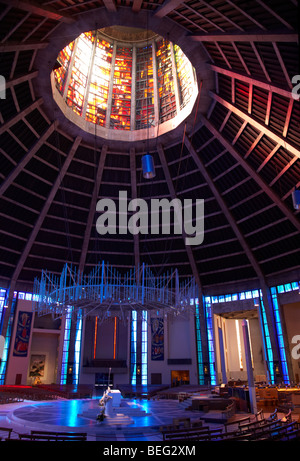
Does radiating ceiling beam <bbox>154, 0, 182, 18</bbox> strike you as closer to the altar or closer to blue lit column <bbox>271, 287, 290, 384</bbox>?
the altar

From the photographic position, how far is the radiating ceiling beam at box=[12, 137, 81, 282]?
94.4 ft

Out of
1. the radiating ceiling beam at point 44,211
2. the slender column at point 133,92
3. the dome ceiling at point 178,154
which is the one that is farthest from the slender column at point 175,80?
the radiating ceiling beam at point 44,211

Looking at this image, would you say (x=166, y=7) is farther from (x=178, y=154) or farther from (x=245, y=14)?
(x=178, y=154)

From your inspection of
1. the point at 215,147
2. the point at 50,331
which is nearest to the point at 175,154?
the point at 215,147

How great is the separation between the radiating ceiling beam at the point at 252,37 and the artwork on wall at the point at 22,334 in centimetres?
2826

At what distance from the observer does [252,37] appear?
16141mm

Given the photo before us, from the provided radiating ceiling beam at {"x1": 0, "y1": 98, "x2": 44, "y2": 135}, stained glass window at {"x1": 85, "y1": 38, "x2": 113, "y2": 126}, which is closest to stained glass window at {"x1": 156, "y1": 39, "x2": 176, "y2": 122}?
stained glass window at {"x1": 85, "y1": 38, "x2": 113, "y2": 126}

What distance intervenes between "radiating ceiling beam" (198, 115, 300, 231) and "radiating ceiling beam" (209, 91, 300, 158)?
2.77m

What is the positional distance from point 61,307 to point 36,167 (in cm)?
1433

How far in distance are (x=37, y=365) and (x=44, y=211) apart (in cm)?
1750

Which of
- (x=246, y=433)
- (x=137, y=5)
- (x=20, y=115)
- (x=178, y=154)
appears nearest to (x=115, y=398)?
(x=246, y=433)

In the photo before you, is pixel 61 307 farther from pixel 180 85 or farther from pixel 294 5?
pixel 180 85

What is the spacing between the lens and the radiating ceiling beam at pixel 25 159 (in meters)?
26.6

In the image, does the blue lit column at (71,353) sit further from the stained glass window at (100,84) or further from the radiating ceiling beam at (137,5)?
the radiating ceiling beam at (137,5)
